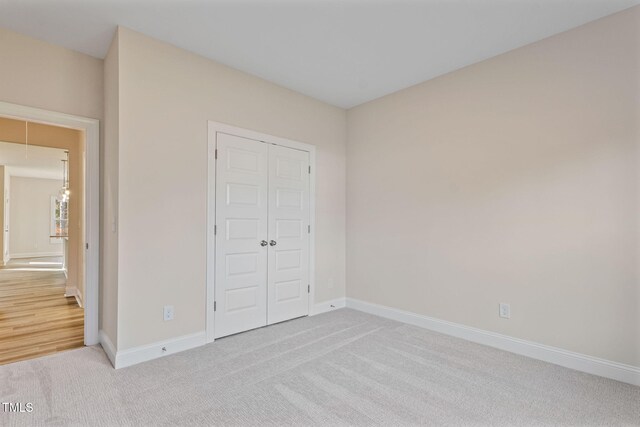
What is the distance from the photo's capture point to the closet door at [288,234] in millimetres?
3631

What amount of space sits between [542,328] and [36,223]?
524 inches

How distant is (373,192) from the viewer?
4098 millimetres

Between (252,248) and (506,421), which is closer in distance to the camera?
(506,421)

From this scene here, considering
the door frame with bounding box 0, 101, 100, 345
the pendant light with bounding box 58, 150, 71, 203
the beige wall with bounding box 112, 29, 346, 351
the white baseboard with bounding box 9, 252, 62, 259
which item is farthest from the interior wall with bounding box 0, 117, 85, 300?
the white baseboard with bounding box 9, 252, 62, 259

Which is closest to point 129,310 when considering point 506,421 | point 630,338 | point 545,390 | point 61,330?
point 61,330

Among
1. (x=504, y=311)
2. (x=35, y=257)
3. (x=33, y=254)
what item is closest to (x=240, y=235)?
(x=504, y=311)

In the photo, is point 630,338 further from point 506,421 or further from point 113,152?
point 113,152

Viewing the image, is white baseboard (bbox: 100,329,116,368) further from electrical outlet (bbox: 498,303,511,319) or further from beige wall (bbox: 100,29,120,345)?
electrical outlet (bbox: 498,303,511,319)

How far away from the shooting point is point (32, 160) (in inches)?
288

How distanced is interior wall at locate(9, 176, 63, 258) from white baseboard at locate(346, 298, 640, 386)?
1156 cm

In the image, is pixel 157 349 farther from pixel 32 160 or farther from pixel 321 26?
pixel 32 160

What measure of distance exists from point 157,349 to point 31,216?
10678 mm

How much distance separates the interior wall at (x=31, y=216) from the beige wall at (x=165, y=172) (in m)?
10.1

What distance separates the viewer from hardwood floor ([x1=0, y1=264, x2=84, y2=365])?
114 inches
